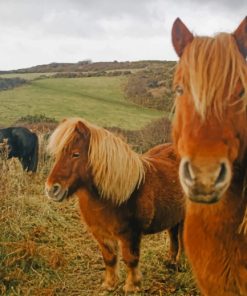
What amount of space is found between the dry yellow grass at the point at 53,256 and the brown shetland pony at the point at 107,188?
0.44m

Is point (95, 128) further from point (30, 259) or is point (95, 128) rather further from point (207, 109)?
point (207, 109)

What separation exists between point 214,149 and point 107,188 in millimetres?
2610

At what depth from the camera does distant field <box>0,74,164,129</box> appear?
1925 cm

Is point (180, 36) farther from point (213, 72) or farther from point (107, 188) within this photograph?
point (107, 188)

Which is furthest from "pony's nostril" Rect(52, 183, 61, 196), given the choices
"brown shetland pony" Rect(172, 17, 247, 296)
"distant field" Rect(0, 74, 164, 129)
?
"distant field" Rect(0, 74, 164, 129)

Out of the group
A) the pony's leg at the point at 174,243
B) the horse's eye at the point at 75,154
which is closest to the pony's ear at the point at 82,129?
the horse's eye at the point at 75,154

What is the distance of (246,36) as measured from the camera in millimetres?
1989

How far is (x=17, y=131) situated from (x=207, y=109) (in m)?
10.1

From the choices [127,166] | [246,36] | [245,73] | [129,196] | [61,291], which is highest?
[246,36]

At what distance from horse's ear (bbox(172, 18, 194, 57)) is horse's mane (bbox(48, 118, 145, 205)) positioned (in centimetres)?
218

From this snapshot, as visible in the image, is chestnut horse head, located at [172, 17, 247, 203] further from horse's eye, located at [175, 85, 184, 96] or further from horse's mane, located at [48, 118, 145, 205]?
horse's mane, located at [48, 118, 145, 205]

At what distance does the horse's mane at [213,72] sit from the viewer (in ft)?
5.95

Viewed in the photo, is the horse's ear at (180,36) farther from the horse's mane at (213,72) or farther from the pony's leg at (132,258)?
the pony's leg at (132,258)

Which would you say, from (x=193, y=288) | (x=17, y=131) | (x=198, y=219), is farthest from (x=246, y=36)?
(x=17, y=131)
